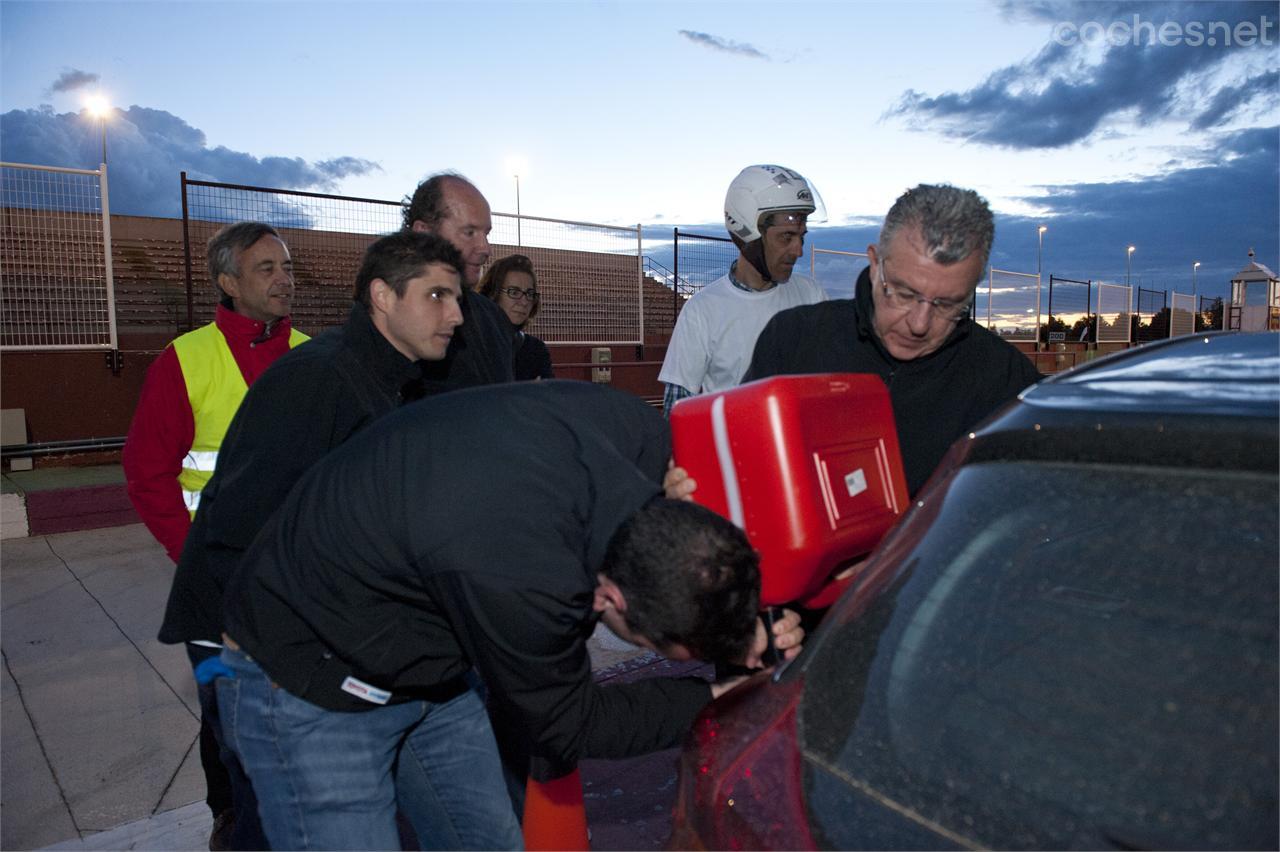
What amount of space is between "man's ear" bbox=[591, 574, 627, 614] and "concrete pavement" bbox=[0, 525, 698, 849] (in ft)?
1.69

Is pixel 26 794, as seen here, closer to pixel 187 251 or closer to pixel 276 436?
pixel 276 436

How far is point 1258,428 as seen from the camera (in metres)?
1.31

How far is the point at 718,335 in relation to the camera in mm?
3617

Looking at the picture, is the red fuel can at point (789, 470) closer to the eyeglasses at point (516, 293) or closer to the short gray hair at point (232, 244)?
the short gray hair at point (232, 244)

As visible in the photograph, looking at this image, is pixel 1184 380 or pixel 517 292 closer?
pixel 1184 380

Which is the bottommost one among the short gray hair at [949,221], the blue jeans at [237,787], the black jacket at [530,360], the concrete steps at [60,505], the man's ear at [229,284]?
the concrete steps at [60,505]

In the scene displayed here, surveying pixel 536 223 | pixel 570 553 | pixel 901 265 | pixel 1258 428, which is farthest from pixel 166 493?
pixel 536 223

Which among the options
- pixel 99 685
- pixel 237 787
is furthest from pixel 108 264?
pixel 237 787

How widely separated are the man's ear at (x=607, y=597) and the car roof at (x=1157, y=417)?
0.64 meters

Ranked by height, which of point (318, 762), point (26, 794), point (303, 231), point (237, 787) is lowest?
point (26, 794)

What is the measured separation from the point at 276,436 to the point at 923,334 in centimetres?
153

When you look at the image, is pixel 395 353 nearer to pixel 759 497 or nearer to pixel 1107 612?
pixel 759 497

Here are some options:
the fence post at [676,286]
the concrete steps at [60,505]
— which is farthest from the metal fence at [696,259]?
the concrete steps at [60,505]

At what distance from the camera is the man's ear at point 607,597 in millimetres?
1570
